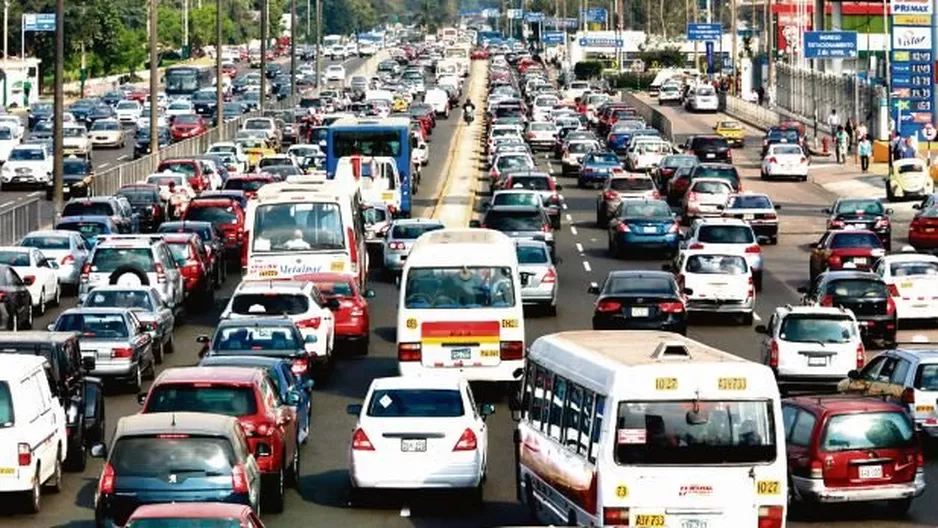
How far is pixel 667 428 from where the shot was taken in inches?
792

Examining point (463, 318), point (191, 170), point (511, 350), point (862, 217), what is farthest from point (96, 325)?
point (191, 170)

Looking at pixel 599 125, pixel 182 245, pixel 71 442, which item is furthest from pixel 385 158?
pixel 599 125

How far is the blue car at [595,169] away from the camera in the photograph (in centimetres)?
8069

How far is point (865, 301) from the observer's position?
40.3 metres

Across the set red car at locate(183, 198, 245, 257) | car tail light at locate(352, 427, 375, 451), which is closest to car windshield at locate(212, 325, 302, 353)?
car tail light at locate(352, 427, 375, 451)

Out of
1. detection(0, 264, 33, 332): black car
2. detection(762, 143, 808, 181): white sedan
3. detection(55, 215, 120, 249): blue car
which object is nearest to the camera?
detection(0, 264, 33, 332): black car

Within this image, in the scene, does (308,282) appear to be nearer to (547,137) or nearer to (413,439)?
(413,439)

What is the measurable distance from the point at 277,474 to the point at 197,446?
3791 millimetres

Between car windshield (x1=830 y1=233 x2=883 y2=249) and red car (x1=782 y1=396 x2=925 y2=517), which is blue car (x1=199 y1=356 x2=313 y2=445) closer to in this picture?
red car (x1=782 y1=396 x2=925 y2=517)

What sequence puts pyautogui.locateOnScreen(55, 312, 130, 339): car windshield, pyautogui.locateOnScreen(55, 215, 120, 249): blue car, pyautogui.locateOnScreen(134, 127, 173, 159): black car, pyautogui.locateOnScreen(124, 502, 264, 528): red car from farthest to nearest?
pyautogui.locateOnScreen(134, 127, 173, 159): black car → pyautogui.locateOnScreen(55, 215, 120, 249): blue car → pyautogui.locateOnScreen(55, 312, 130, 339): car windshield → pyautogui.locateOnScreen(124, 502, 264, 528): red car

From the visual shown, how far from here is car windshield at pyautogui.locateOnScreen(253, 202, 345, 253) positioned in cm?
4212

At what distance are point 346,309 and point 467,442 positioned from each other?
14.6 meters

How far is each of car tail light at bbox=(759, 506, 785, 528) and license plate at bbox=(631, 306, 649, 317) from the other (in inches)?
731

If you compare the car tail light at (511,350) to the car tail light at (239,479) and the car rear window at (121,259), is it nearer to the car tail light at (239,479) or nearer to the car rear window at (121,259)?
the car tail light at (239,479)
